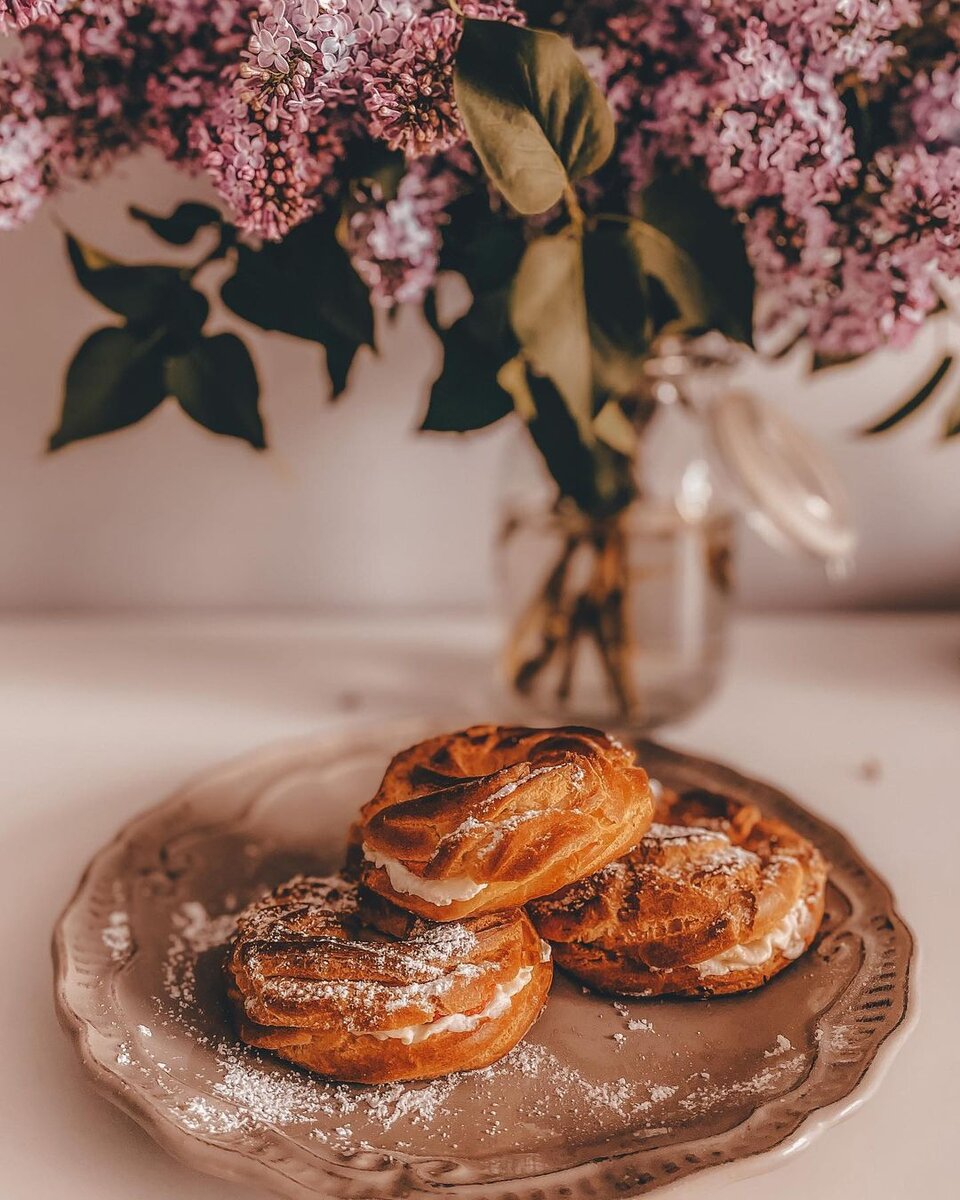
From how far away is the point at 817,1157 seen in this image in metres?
0.52

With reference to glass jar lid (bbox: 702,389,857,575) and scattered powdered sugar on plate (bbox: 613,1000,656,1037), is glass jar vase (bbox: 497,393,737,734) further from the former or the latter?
scattered powdered sugar on plate (bbox: 613,1000,656,1037)

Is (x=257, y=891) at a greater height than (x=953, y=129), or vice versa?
(x=953, y=129)

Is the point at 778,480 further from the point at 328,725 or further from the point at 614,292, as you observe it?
the point at 328,725

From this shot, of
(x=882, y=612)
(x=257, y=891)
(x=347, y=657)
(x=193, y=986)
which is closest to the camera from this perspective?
(x=193, y=986)

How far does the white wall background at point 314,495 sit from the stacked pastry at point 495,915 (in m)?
0.63

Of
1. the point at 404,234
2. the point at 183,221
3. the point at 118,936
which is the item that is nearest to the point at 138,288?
the point at 183,221

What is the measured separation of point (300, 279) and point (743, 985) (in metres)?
0.48

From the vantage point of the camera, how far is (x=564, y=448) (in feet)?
2.50

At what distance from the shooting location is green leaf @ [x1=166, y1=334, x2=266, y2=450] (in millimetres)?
728

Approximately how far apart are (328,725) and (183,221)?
1.57 ft

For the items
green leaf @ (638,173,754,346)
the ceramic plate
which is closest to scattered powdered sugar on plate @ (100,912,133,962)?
the ceramic plate

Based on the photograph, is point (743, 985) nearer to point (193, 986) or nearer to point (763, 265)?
point (193, 986)

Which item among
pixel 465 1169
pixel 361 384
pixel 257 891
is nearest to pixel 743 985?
pixel 465 1169

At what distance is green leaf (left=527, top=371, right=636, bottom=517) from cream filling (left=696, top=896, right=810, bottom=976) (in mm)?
320
